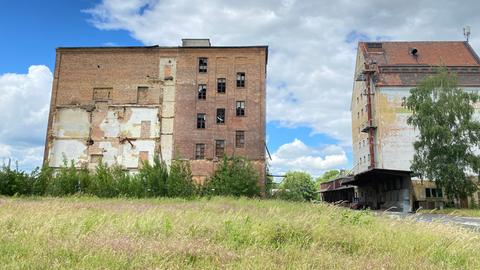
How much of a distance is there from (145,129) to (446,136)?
2649 centimetres

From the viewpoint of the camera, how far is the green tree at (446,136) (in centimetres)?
3219

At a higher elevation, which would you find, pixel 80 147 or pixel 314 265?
pixel 80 147

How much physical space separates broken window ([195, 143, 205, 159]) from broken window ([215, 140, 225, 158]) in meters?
1.22

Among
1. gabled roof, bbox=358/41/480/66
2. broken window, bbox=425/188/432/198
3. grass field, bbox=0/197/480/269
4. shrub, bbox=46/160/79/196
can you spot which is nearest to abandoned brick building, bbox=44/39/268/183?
shrub, bbox=46/160/79/196

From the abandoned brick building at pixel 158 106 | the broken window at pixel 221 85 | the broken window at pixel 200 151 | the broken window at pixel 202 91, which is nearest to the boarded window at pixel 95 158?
the abandoned brick building at pixel 158 106

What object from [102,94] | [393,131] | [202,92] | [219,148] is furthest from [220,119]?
[393,131]

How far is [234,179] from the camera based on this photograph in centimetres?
3300

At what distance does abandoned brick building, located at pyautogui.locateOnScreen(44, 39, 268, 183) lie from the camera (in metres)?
37.2

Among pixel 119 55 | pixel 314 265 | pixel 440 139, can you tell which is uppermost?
pixel 119 55

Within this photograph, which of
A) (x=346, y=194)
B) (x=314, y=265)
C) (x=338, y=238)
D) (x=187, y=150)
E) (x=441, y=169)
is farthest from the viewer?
(x=346, y=194)

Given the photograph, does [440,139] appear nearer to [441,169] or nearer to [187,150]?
[441,169]

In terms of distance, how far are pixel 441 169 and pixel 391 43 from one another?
22.7 metres

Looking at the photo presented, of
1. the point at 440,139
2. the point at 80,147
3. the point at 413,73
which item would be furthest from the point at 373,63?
the point at 80,147

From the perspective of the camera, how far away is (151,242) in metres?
5.75
